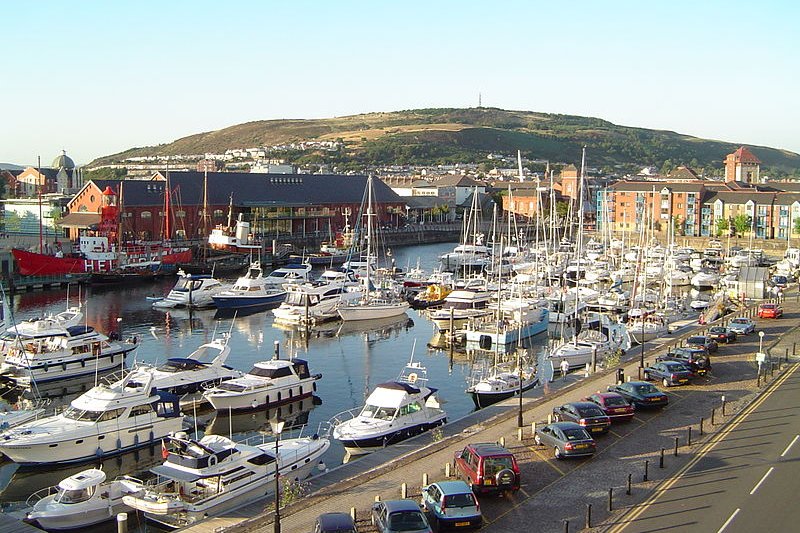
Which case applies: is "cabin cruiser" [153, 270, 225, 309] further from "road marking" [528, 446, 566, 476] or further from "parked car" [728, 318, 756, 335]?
"road marking" [528, 446, 566, 476]

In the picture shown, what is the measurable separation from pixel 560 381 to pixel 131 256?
51.7 m

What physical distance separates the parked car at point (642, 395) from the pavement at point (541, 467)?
336 mm

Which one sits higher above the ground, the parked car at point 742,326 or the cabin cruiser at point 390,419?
the parked car at point 742,326

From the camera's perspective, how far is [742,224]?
9744 cm

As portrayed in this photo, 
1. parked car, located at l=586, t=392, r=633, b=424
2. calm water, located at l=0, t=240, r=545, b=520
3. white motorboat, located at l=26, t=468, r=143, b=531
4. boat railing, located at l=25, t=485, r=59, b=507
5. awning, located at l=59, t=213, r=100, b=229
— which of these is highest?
awning, located at l=59, t=213, r=100, b=229

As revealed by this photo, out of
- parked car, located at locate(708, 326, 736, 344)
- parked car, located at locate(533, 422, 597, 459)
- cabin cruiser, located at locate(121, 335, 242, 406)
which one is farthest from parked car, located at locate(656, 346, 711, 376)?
cabin cruiser, located at locate(121, 335, 242, 406)

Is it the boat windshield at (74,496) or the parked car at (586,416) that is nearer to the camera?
the boat windshield at (74,496)

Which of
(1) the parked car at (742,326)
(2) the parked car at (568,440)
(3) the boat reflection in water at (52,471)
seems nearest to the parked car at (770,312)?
(1) the parked car at (742,326)

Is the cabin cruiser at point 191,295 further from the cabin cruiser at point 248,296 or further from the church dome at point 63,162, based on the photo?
the church dome at point 63,162

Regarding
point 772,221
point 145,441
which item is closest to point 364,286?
point 145,441

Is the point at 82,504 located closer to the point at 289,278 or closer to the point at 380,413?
the point at 380,413

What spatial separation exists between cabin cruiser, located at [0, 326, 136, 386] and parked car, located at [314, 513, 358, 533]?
2064 centimetres

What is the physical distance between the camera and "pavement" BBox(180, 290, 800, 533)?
16500mm

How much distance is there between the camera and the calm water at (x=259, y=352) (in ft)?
82.6
